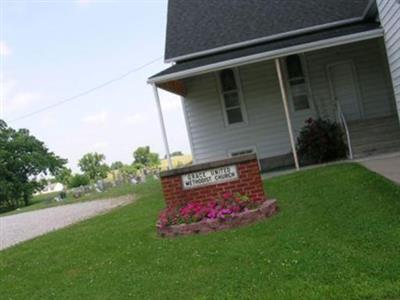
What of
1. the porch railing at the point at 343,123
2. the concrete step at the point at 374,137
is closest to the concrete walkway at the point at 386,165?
the porch railing at the point at 343,123

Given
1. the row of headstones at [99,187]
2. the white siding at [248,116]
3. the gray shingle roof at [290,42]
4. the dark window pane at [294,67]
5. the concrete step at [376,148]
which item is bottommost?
the row of headstones at [99,187]

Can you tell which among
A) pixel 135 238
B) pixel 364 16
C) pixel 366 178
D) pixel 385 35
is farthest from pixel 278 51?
pixel 135 238

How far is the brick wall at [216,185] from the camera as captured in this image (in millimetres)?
8328

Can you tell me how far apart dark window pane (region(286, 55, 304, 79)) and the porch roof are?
144 centimetres

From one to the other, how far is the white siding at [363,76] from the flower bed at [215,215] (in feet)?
28.0

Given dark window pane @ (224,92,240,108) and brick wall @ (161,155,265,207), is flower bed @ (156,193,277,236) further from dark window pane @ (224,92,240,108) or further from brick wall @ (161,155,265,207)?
dark window pane @ (224,92,240,108)

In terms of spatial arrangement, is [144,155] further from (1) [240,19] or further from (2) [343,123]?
(2) [343,123]

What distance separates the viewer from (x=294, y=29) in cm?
1551

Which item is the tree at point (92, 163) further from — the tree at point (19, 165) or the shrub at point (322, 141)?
the shrub at point (322, 141)

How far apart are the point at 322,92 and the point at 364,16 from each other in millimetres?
2660

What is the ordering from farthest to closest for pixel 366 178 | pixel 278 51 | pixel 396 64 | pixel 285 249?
pixel 278 51, pixel 396 64, pixel 366 178, pixel 285 249

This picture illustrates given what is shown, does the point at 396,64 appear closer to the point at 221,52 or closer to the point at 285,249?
the point at 221,52

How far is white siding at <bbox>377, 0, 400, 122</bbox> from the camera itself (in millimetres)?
10961

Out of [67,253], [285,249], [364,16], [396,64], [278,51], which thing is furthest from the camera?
[364,16]
